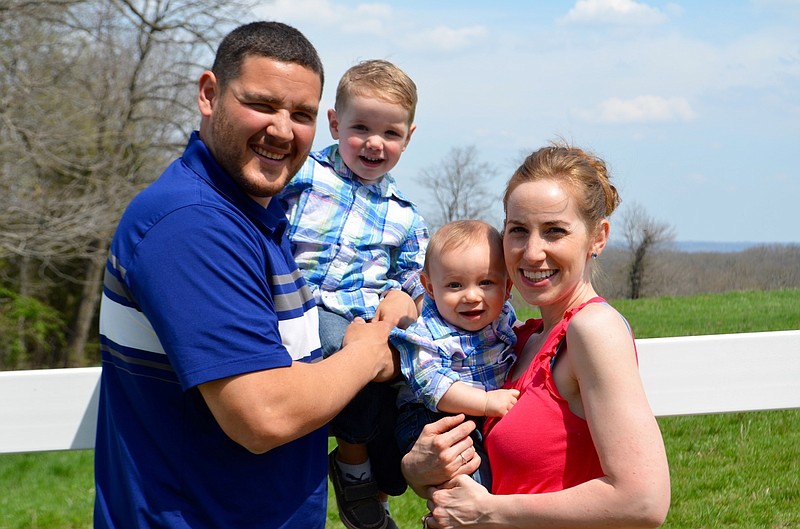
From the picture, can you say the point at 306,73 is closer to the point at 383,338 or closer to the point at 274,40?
the point at 274,40

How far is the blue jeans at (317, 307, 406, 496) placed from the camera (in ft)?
9.50

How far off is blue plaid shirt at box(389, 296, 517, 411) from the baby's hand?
12 centimetres

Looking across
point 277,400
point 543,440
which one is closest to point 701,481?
point 543,440

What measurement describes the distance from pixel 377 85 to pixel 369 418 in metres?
1.17

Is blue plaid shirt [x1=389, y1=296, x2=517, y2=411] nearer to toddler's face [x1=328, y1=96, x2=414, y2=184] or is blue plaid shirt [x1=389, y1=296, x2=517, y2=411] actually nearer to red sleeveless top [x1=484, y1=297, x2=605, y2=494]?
red sleeveless top [x1=484, y1=297, x2=605, y2=494]

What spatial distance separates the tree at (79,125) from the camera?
13.6 meters

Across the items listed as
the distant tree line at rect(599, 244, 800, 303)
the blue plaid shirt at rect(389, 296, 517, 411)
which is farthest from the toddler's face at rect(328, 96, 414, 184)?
→ the distant tree line at rect(599, 244, 800, 303)

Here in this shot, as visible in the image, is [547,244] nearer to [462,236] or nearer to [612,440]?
[462,236]

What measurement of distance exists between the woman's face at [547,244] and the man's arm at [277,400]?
61 cm

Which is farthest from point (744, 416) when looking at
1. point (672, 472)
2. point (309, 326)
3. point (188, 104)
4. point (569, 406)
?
point (188, 104)

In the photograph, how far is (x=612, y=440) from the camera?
2.32 metres

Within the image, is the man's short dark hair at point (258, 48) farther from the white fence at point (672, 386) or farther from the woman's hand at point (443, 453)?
the white fence at point (672, 386)

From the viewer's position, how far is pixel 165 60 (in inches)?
719

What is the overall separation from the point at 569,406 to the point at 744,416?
11.3ft
